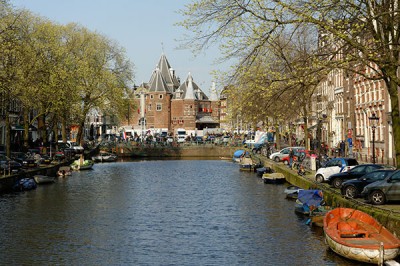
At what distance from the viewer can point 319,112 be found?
2943 inches

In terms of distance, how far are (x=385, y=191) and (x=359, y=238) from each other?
724cm

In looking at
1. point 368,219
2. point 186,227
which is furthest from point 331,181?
point 368,219

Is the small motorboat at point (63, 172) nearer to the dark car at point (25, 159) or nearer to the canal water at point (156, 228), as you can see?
the dark car at point (25, 159)

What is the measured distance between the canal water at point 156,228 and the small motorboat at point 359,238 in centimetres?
92

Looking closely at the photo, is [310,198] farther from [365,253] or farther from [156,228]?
[365,253]

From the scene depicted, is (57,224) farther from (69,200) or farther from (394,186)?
(394,186)

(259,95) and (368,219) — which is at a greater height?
(259,95)

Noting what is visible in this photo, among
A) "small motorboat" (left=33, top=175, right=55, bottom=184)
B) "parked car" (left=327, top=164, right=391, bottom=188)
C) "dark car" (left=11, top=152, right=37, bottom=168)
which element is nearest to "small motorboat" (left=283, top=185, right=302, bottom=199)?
"parked car" (left=327, top=164, right=391, bottom=188)

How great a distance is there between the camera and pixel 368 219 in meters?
25.2

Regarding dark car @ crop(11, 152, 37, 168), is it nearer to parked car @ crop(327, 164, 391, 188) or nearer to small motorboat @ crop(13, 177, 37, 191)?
small motorboat @ crop(13, 177, 37, 191)

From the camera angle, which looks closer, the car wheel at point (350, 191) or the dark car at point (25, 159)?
the car wheel at point (350, 191)

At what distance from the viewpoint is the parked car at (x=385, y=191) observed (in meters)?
30.3

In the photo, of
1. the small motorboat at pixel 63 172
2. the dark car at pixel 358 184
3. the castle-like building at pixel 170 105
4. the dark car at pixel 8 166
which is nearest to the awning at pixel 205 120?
the castle-like building at pixel 170 105

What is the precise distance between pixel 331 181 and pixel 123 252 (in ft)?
62.3
